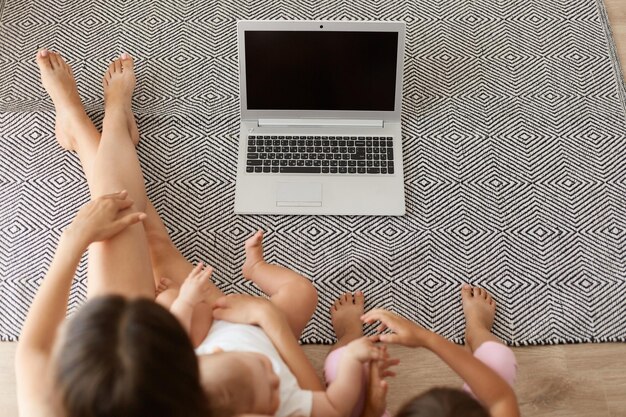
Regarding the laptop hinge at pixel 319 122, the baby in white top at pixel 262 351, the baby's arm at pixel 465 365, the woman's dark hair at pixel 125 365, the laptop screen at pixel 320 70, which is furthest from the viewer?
the laptop hinge at pixel 319 122

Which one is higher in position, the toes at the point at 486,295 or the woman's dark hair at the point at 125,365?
the woman's dark hair at the point at 125,365

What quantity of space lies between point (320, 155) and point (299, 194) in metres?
0.09

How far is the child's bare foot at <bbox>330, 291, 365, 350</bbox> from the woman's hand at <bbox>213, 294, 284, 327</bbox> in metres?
0.17

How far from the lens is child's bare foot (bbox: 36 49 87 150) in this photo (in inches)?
58.4

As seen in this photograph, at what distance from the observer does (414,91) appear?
159 cm

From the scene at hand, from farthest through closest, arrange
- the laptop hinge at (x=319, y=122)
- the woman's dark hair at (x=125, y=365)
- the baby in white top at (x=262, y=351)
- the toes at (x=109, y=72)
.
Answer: the toes at (x=109, y=72) < the laptop hinge at (x=319, y=122) < the baby in white top at (x=262, y=351) < the woman's dark hair at (x=125, y=365)

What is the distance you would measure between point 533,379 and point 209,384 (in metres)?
0.66

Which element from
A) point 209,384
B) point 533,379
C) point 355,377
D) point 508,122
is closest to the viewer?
point 209,384

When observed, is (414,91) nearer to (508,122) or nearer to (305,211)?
(508,122)

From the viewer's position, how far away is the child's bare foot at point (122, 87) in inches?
59.0

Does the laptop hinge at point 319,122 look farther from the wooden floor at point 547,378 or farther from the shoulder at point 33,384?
the shoulder at point 33,384

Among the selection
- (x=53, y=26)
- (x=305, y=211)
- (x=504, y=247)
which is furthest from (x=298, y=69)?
(x=53, y=26)

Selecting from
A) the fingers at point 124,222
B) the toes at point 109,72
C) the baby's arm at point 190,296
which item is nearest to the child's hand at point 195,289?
the baby's arm at point 190,296

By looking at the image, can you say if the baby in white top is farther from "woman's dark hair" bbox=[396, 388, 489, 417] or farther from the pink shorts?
"woman's dark hair" bbox=[396, 388, 489, 417]
